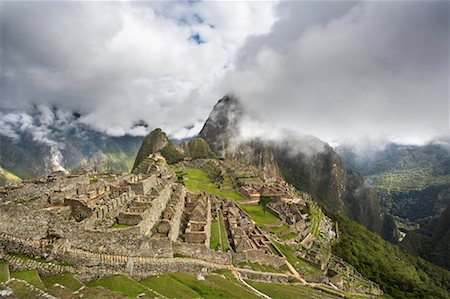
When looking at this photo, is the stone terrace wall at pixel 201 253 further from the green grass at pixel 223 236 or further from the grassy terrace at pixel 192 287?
the green grass at pixel 223 236

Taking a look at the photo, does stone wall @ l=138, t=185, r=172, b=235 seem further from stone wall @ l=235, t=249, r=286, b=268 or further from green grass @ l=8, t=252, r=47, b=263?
stone wall @ l=235, t=249, r=286, b=268

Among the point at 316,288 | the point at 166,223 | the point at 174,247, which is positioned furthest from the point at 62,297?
the point at 316,288

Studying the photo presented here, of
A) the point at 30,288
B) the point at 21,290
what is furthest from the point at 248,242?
the point at 21,290

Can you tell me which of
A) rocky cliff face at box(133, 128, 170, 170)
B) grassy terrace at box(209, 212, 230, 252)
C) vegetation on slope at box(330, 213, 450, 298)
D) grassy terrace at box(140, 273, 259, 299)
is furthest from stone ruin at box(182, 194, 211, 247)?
rocky cliff face at box(133, 128, 170, 170)

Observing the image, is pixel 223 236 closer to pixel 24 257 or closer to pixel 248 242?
pixel 248 242

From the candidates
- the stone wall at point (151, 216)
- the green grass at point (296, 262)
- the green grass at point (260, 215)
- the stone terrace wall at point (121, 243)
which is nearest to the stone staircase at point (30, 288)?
the stone terrace wall at point (121, 243)

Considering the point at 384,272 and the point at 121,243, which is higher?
the point at 121,243

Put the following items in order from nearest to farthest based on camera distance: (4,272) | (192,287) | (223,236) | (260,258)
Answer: (4,272)
(192,287)
(260,258)
(223,236)
